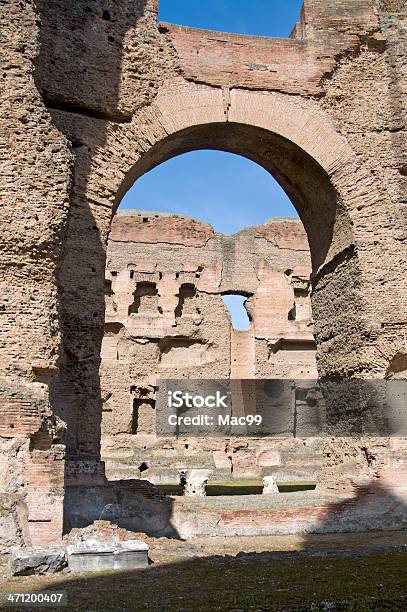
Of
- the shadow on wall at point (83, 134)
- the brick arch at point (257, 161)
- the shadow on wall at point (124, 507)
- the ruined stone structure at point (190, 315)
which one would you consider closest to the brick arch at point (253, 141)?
the brick arch at point (257, 161)

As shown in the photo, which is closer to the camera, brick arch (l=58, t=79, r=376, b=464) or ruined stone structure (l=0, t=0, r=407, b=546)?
ruined stone structure (l=0, t=0, r=407, b=546)

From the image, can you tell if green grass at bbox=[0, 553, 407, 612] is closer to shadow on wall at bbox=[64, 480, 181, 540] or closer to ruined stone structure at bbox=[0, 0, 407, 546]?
ruined stone structure at bbox=[0, 0, 407, 546]

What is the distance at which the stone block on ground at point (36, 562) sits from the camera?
4859 mm

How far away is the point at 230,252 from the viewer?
20.1 meters

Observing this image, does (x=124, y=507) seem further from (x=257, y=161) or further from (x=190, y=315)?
(x=190, y=315)

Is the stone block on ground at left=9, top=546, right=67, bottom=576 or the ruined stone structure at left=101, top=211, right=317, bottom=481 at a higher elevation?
the ruined stone structure at left=101, top=211, right=317, bottom=481

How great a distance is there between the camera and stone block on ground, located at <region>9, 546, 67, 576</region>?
486 centimetres

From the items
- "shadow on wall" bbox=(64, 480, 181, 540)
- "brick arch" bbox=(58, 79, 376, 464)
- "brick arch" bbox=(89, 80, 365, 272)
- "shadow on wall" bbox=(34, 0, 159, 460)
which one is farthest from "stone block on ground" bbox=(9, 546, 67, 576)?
"brick arch" bbox=(89, 80, 365, 272)

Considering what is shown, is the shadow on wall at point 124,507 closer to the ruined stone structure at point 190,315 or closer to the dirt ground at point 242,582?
the dirt ground at point 242,582

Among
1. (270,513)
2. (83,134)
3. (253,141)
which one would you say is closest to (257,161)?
(253,141)

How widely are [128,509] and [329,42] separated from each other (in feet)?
24.5

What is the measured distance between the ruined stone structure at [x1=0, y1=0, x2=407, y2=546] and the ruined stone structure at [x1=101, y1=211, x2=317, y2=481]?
9020mm

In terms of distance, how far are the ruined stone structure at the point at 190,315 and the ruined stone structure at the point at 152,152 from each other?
9.02 meters

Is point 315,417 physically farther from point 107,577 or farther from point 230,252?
point 107,577
